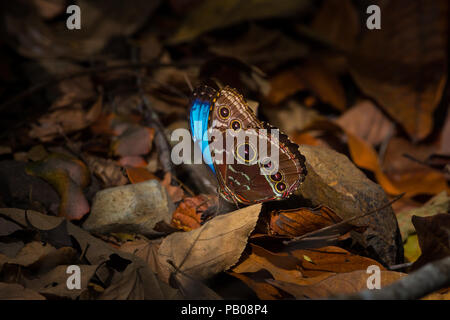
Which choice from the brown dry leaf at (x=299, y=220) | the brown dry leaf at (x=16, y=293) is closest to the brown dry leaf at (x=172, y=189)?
the brown dry leaf at (x=299, y=220)

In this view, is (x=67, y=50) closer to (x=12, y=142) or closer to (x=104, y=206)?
(x=12, y=142)

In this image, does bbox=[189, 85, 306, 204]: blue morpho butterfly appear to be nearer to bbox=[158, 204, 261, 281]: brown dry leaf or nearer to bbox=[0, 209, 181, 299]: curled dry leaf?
bbox=[158, 204, 261, 281]: brown dry leaf

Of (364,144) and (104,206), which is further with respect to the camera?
(364,144)

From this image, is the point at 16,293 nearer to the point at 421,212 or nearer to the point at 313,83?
the point at 421,212

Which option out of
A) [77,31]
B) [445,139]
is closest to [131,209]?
[77,31]

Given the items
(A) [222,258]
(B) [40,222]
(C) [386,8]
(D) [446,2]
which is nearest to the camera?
(A) [222,258]

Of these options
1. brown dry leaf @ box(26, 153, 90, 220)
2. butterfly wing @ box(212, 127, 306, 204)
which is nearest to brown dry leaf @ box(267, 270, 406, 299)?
butterfly wing @ box(212, 127, 306, 204)
